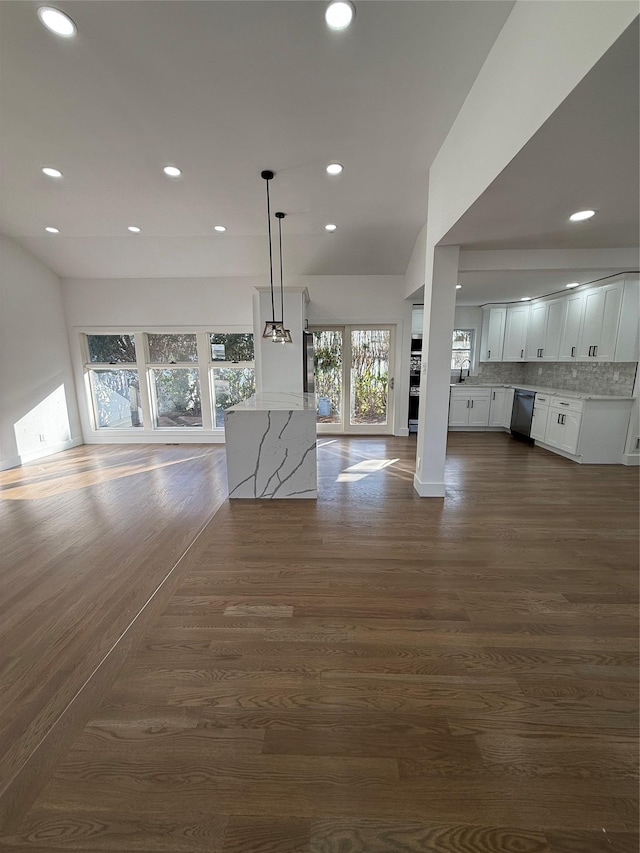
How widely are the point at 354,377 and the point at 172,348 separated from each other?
125 inches

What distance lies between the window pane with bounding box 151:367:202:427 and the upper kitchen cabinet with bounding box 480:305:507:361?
17.7 feet

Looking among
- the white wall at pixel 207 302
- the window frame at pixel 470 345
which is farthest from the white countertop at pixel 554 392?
the white wall at pixel 207 302

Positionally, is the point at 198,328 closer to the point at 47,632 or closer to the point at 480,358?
the point at 47,632

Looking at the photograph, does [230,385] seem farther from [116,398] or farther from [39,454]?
[39,454]

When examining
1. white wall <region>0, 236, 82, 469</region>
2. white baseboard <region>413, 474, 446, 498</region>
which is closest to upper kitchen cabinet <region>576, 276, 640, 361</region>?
white baseboard <region>413, 474, 446, 498</region>

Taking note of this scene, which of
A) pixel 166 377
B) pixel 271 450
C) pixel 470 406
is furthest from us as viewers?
pixel 470 406

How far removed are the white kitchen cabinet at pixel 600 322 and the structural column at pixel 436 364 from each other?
272 centimetres

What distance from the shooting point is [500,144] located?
174cm

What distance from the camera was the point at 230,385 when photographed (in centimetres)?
561

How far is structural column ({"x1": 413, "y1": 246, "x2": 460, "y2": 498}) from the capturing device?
2926mm

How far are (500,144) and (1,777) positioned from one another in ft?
11.4

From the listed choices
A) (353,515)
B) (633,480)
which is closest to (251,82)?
(353,515)

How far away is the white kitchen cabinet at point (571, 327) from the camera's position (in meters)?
4.68

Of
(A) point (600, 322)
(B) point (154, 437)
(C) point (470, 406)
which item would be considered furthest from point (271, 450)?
(A) point (600, 322)
